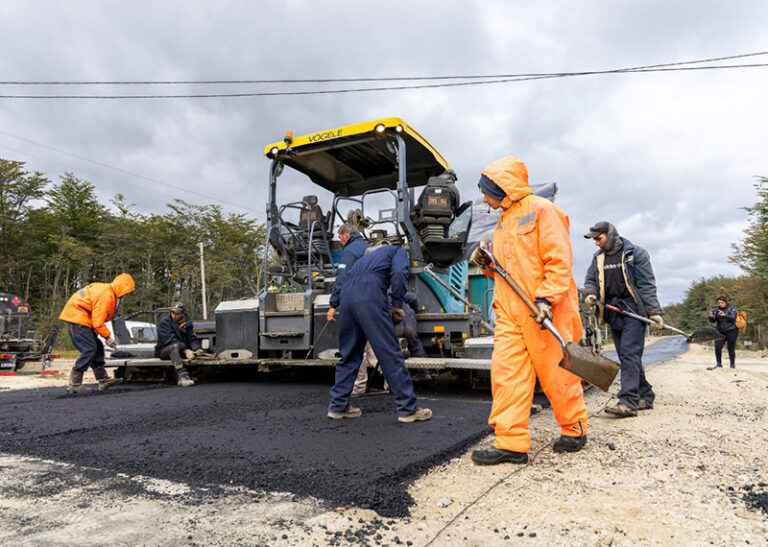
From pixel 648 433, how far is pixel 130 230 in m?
27.2

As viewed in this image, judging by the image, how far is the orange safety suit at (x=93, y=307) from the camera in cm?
605

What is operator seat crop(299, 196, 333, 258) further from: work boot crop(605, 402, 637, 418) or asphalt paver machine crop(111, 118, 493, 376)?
work boot crop(605, 402, 637, 418)

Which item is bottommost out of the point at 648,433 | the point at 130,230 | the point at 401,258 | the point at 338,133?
the point at 648,433

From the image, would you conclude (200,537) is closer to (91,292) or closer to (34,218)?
(91,292)

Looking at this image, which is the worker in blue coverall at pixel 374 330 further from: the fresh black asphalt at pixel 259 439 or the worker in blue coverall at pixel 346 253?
the worker in blue coverall at pixel 346 253

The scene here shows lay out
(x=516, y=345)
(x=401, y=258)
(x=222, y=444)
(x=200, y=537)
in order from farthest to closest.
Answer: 1. (x=401, y=258)
2. (x=222, y=444)
3. (x=516, y=345)
4. (x=200, y=537)

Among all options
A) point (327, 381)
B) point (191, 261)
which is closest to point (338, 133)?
point (327, 381)

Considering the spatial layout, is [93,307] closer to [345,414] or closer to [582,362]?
[345,414]

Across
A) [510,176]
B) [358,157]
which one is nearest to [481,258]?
[510,176]

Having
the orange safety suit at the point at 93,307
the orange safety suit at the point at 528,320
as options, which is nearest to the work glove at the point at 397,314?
the orange safety suit at the point at 528,320

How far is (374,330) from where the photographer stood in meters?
3.65

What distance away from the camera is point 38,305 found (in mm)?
25172

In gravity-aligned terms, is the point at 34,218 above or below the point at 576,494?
above

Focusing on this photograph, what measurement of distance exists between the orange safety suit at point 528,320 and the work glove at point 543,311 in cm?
3
